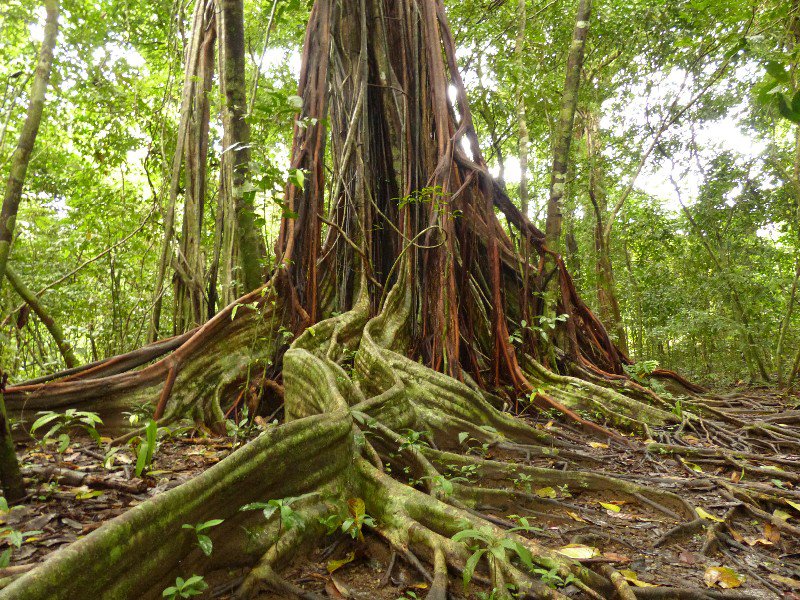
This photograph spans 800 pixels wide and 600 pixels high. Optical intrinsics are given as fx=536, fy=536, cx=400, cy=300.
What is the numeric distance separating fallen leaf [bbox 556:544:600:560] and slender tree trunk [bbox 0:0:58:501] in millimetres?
1905

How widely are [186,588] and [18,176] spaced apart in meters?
1.82

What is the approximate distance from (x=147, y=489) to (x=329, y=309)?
2.33m

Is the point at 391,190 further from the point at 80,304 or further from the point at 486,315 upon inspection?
the point at 80,304

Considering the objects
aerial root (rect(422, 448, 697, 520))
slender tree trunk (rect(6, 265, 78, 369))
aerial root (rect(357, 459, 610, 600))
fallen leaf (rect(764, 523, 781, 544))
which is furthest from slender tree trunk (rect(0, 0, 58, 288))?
fallen leaf (rect(764, 523, 781, 544))

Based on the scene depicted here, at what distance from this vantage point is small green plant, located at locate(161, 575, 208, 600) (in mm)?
1341

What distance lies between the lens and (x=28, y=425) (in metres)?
2.97

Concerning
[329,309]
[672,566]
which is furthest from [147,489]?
[329,309]

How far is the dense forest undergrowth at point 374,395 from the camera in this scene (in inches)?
64.7

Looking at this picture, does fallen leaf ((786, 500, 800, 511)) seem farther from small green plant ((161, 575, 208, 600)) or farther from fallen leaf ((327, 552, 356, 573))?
small green plant ((161, 575, 208, 600))

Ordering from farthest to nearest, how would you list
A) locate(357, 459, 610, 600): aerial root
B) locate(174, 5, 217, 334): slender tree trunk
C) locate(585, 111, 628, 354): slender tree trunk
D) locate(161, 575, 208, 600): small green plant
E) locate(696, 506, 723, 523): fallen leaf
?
locate(585, 111, 628, 354): slender tree trunk, locate(174, 5, 217, 334): slender tree trunk, locate(696, 506, 723, 523): fallen leaf, locate(357, 459, 610, 600): aerial root, locate(161, 575, 208, 600): small green plant

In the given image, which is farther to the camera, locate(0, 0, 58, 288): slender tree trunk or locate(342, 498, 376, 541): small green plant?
locate(0, 0, 58, 288): slender tree trunk

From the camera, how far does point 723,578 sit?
1760 mm

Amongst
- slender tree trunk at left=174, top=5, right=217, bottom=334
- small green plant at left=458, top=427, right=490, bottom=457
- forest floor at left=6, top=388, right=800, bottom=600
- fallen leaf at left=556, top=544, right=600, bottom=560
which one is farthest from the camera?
slender tree trunk at left=174, top=5, right=217, bottom=334

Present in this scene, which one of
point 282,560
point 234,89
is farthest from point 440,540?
point 234,89
